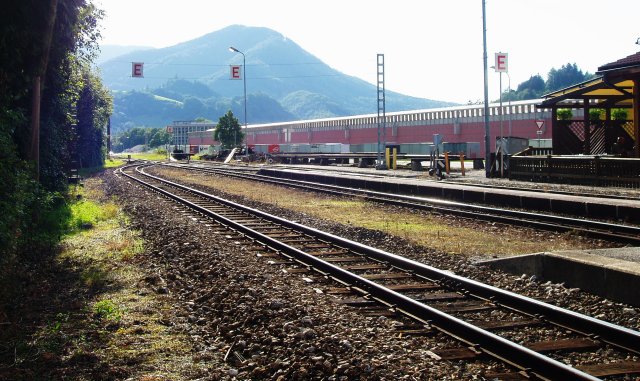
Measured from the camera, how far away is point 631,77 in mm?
26391

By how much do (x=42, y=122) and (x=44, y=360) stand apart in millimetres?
14142

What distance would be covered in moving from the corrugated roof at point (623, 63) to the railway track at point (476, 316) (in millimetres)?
17670

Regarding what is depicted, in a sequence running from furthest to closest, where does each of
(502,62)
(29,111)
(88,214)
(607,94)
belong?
(502,62), (607,94), (88,214), (29,111)

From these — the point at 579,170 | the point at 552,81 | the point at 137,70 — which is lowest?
the point at 579,170

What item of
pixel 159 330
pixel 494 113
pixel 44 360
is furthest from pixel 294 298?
pixel 494 113

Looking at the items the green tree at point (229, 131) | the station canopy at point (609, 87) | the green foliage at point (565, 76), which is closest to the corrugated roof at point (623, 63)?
the station canopy at point (609, 87)

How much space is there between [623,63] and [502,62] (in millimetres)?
10705

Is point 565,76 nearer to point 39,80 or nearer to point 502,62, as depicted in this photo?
point 502,62

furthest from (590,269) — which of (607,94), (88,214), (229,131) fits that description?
(229,131)

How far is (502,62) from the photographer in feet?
120

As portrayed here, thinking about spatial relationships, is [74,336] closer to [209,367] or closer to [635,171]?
[209,367]

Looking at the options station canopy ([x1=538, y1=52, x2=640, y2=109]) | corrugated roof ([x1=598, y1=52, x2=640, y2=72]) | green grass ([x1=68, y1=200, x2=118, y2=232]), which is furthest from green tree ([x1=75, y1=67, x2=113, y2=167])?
corrugated roof ([x1=598, y1=52, x2=640, y2=72])

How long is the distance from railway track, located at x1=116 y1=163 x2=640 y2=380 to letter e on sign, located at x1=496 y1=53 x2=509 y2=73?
2606 centimetres

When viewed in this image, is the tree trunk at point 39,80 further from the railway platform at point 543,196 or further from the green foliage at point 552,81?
the green foliage at point 552,81
